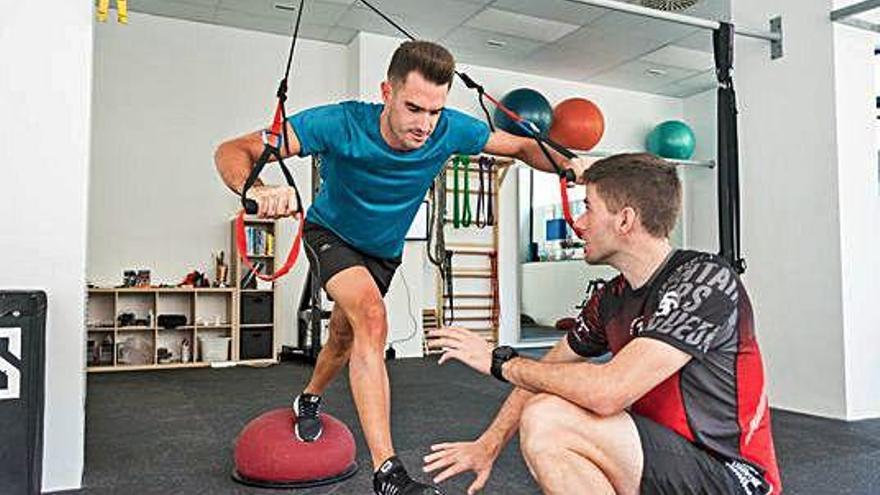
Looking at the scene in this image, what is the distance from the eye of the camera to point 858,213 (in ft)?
12.9

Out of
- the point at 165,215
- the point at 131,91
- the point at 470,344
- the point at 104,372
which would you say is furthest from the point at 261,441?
the point at 131,91

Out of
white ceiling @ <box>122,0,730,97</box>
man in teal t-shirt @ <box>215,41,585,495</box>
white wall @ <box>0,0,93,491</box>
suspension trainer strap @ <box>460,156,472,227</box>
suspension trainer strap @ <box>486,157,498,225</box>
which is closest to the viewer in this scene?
man in teal t-shirt @ <box>215,41,585,495</box>

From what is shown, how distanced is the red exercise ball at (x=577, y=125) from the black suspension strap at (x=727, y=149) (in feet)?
11.2

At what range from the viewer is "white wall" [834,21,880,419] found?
12.5ft

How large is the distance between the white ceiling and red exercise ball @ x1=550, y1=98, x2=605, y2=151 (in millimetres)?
650

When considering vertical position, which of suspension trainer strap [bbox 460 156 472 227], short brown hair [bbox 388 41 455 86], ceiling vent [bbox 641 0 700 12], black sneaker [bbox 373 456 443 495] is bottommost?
black sneaker [bbox 373 456 443 495]

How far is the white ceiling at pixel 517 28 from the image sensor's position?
20.4ft

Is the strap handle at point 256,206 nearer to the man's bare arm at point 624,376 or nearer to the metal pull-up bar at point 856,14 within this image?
the man's bare arm at point 624,376

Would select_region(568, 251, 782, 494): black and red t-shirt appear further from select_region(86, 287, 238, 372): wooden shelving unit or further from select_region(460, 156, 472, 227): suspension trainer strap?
select_region(460, 156, 472, 227): suspension trainer strap

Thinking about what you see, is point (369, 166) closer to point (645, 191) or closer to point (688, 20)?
point (645, 191)


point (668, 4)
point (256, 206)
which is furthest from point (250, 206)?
point (668, 4)

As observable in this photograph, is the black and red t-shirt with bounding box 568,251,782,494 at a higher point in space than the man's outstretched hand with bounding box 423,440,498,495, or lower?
higher

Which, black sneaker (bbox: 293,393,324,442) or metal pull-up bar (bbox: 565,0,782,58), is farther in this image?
metal pull-up bar (bbox: 565,0,782,58)

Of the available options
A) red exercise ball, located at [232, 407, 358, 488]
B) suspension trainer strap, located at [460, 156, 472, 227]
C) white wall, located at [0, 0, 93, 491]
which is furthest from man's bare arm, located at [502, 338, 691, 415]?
suspension trainer strap, located at [460, 156, 472, 227]
